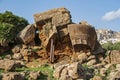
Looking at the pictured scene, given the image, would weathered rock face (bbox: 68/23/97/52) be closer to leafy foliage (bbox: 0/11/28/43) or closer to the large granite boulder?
leafy foliage (bbox: 0/11/28/43)

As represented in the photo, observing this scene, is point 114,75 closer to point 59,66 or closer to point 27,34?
point 59,66

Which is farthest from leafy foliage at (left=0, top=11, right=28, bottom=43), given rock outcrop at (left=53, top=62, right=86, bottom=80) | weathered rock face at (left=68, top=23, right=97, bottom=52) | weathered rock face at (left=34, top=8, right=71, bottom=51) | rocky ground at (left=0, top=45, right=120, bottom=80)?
rock outcrop at (left=53, top=62, right=86, bottom=80)

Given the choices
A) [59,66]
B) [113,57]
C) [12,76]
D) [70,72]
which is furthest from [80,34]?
[12,76]

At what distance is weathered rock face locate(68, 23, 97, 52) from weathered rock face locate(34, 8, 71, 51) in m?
0.87

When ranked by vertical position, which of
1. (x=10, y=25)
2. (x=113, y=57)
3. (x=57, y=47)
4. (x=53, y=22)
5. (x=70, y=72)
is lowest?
(x=70, y=72)

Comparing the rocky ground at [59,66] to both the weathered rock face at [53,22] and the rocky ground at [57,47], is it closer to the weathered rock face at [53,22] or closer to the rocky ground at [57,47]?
the rocky ground at [57,47]

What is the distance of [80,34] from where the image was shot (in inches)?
1056

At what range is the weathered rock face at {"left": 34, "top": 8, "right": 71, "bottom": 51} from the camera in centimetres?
2758

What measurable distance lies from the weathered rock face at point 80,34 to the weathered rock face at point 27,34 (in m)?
3.40

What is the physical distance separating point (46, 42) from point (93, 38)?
369 cm

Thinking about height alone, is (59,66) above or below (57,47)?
below

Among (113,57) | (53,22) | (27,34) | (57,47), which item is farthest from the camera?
(27,34)

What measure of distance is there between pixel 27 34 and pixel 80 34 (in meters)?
4.57

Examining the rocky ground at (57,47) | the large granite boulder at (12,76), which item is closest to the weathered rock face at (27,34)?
the rocky ground at (57,47)
